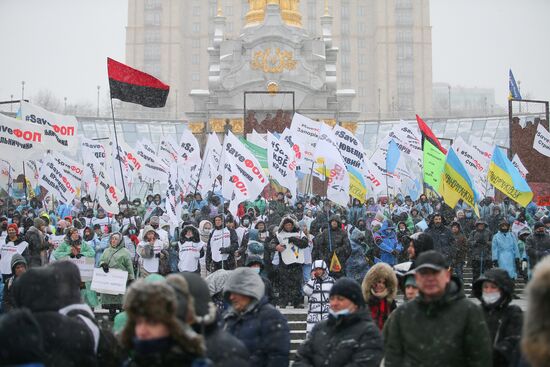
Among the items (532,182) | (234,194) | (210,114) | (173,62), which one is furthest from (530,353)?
(173,62)

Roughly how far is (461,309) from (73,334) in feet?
7.40

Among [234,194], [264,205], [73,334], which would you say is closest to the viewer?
[73,334]

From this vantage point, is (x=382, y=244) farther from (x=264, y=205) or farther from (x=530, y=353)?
(x=530, y=353)

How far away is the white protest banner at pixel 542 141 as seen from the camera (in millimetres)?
22359

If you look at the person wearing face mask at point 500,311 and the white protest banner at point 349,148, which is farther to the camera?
the white protest banner at point 349,148

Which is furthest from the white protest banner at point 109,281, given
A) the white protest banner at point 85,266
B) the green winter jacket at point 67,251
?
the green winter jacket at point 67,251

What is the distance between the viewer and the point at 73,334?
523 cm

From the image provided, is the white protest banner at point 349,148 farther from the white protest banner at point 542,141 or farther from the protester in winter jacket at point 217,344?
the protester in winter jacket at point 217,344

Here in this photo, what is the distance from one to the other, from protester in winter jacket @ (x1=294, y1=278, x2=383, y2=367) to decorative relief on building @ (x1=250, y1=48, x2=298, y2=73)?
131 feet

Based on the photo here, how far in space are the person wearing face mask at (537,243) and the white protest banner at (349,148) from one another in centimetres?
566

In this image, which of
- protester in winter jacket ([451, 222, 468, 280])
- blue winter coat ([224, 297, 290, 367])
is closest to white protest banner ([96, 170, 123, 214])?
protester in winter jacket ([451, 222, 468, 280])

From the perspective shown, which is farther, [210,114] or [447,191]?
[210,114]

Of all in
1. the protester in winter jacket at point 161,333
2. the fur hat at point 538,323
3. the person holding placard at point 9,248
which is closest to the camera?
the fur hat at point 538,323

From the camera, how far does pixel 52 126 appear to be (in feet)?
60.3
